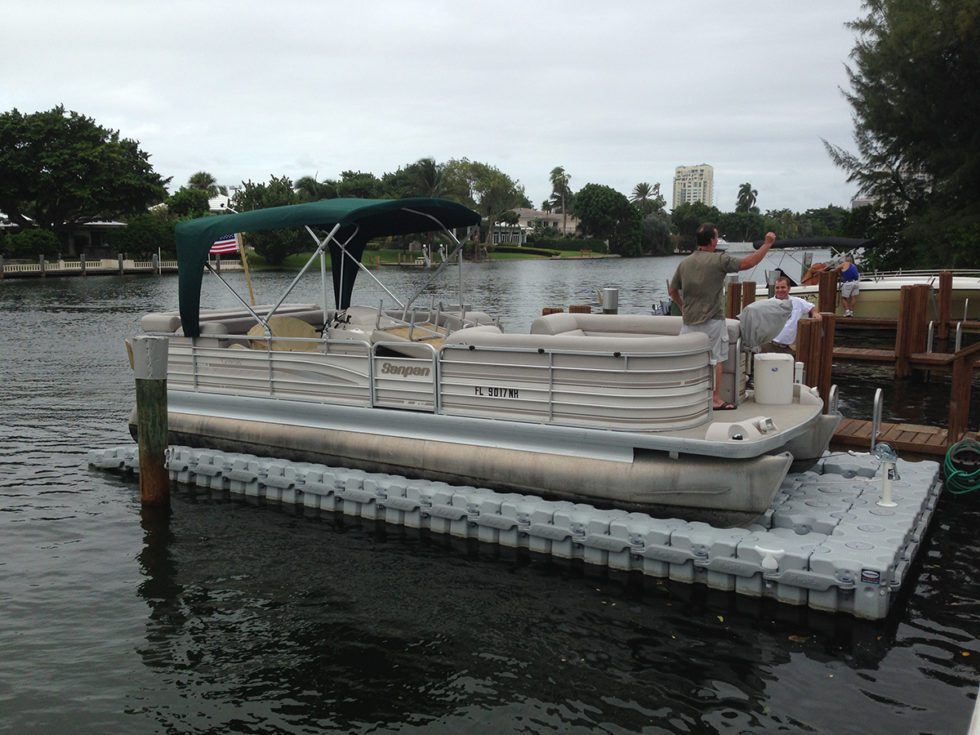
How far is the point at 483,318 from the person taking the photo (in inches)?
472

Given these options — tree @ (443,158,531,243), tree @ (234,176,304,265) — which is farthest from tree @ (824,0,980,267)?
tree @ (443,158,531,243)

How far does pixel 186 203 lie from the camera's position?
85.7 m

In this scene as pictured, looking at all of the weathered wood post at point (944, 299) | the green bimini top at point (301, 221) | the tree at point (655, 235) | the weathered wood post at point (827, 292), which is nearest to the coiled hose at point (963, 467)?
the green bimini top at point (301, 221)

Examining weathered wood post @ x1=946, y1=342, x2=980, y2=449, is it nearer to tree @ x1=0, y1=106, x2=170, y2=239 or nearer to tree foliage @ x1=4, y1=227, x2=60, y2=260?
tree foliage @ x1=4, y1=227, x2=60, y2=260

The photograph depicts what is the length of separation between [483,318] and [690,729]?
285 inches

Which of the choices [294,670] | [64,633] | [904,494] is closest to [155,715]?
[294,670]

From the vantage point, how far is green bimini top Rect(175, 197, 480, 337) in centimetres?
971

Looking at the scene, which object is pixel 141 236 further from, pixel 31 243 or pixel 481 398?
pixel 481 398

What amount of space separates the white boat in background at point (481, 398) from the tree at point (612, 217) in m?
119

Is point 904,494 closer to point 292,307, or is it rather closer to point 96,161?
point 292,307

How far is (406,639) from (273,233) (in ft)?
217

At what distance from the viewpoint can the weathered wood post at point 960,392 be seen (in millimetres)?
10453

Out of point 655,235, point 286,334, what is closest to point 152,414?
point 286,334

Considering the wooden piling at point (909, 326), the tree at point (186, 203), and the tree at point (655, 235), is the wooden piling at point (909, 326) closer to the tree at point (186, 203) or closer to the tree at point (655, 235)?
the tree at point (186, 203)
